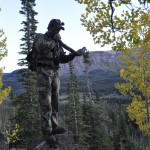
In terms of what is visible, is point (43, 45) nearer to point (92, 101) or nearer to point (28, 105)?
point (28, 105)

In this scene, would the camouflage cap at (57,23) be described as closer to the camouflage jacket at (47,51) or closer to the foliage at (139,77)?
the camouflage jacket at (47,51)

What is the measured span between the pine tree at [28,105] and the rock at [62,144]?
21229 millimetres

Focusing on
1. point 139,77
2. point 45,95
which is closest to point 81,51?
point 45,95

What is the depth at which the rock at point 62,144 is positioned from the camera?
6402 mm

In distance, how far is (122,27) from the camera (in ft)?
28.0

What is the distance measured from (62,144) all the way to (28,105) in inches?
927

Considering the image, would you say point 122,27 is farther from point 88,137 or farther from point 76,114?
point 76,114

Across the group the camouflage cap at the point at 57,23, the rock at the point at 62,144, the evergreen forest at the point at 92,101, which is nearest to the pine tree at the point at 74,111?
the evergreen forest at the point at 92,101

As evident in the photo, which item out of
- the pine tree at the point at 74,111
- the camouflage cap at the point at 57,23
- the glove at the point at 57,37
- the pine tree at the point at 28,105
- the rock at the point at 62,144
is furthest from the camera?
the pine tree at the point at 74,111

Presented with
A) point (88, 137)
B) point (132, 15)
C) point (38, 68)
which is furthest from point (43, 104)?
point (88, 137)

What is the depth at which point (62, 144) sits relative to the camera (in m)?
6.62

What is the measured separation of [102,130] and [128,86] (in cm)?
1981

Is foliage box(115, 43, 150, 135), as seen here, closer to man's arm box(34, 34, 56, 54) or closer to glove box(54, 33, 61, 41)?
glove box(54, 33, 61, 41)

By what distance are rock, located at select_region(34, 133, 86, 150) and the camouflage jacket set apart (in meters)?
1.39
